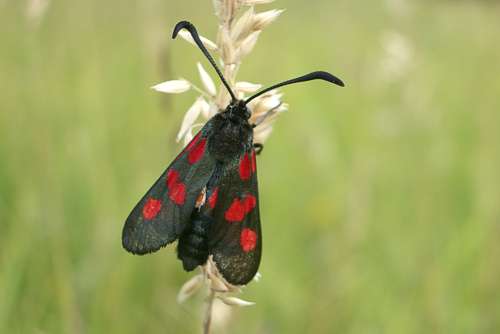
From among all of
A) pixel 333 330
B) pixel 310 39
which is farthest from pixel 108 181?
pixel 310 39

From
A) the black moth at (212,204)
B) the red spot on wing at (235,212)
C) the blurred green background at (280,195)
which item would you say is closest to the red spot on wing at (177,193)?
the black moth at (212,204)

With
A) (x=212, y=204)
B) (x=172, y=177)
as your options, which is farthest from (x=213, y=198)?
(x=172, y=177)

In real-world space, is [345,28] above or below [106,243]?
above

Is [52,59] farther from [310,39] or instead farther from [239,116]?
[310,39]

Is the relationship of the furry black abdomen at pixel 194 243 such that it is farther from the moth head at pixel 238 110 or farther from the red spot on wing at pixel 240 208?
the moth head at pixel 238 110

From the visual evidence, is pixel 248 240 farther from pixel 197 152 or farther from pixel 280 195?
pixel 280 195

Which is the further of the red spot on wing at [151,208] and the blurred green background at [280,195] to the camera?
the blurred green background at [280,195]

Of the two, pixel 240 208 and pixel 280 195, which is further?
pixel 280 195
